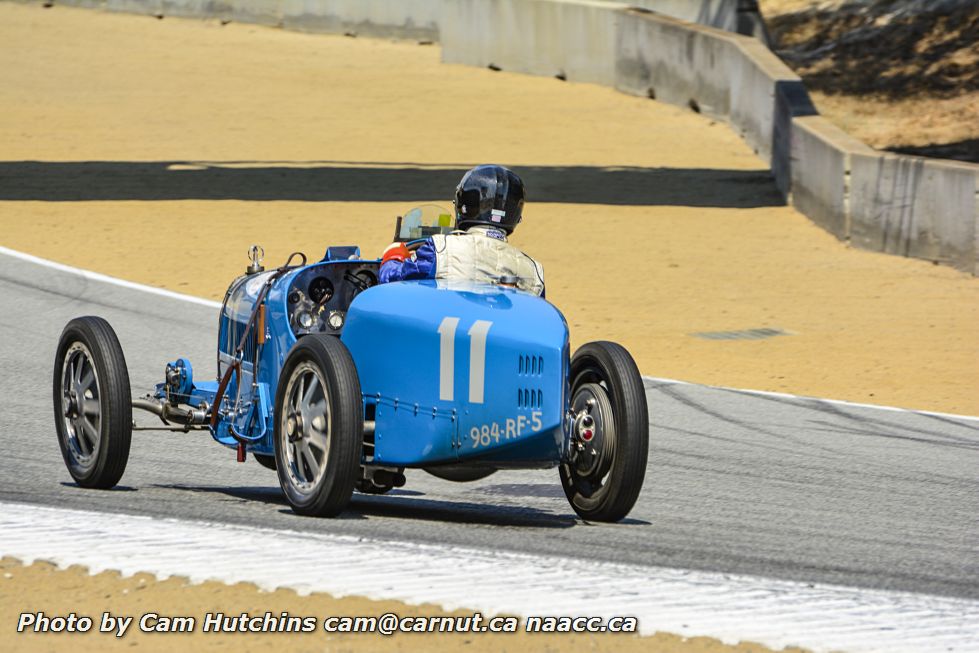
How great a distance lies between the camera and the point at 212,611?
513 cm

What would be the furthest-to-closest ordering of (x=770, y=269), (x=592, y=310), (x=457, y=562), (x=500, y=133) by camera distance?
(x=500, y=133), (x=770, y=269), (x=592, y=310), (x=457, y=562)

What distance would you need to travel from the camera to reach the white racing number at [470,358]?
6348 millimetres

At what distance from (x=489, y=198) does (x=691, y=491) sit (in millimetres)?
2340

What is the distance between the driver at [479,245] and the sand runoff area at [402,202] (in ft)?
6.93

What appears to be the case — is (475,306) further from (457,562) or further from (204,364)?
(204,364)

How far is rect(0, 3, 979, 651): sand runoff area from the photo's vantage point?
45.3 feet

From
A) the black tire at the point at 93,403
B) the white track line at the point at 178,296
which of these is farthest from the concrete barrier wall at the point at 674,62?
the black tire at the point at 93,403

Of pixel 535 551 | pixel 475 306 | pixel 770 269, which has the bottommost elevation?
pixel 770 269

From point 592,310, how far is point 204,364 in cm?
515

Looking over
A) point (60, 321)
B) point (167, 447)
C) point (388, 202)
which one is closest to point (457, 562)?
point (167, 447)

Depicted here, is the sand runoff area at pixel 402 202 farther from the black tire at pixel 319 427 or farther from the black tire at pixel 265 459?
the black tire at pixel 265 459

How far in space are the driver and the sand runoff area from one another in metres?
2.11

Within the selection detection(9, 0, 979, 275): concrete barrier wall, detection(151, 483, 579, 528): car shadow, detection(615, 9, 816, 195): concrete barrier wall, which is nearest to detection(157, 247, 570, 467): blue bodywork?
detection(151, 483, 579, 528): car shadow

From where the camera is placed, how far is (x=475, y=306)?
654 centimetres
